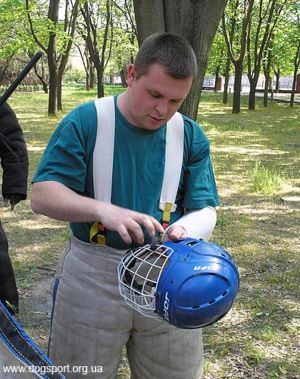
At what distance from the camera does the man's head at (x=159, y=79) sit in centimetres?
175

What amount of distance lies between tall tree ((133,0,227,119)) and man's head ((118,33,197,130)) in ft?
7.47

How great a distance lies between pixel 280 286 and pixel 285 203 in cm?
280

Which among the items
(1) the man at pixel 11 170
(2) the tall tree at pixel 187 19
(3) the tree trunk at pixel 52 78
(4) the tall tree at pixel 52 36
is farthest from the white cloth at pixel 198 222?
(3) the tree trunk at pixel 52 78

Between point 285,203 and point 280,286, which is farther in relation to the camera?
point 285,203

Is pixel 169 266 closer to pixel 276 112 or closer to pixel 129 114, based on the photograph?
pixel 129 114

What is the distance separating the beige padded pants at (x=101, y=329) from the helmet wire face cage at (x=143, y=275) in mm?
225

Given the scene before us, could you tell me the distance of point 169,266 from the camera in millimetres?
1577

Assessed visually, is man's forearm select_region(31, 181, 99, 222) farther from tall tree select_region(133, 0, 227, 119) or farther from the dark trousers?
tall tree select_region(133, 0, 227, 119)

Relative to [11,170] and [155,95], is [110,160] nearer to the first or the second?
[155,95]

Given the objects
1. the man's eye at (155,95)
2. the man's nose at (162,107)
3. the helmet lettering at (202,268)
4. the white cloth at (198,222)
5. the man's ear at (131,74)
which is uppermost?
the man's ear at (131,74)

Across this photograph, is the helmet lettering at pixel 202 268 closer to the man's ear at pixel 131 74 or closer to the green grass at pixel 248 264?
the man's ear at pixel 131 74

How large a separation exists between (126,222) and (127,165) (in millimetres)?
392

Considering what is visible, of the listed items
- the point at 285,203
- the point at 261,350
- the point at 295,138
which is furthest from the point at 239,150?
the point at 261,350

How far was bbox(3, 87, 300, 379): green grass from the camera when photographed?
3395 millimetres
